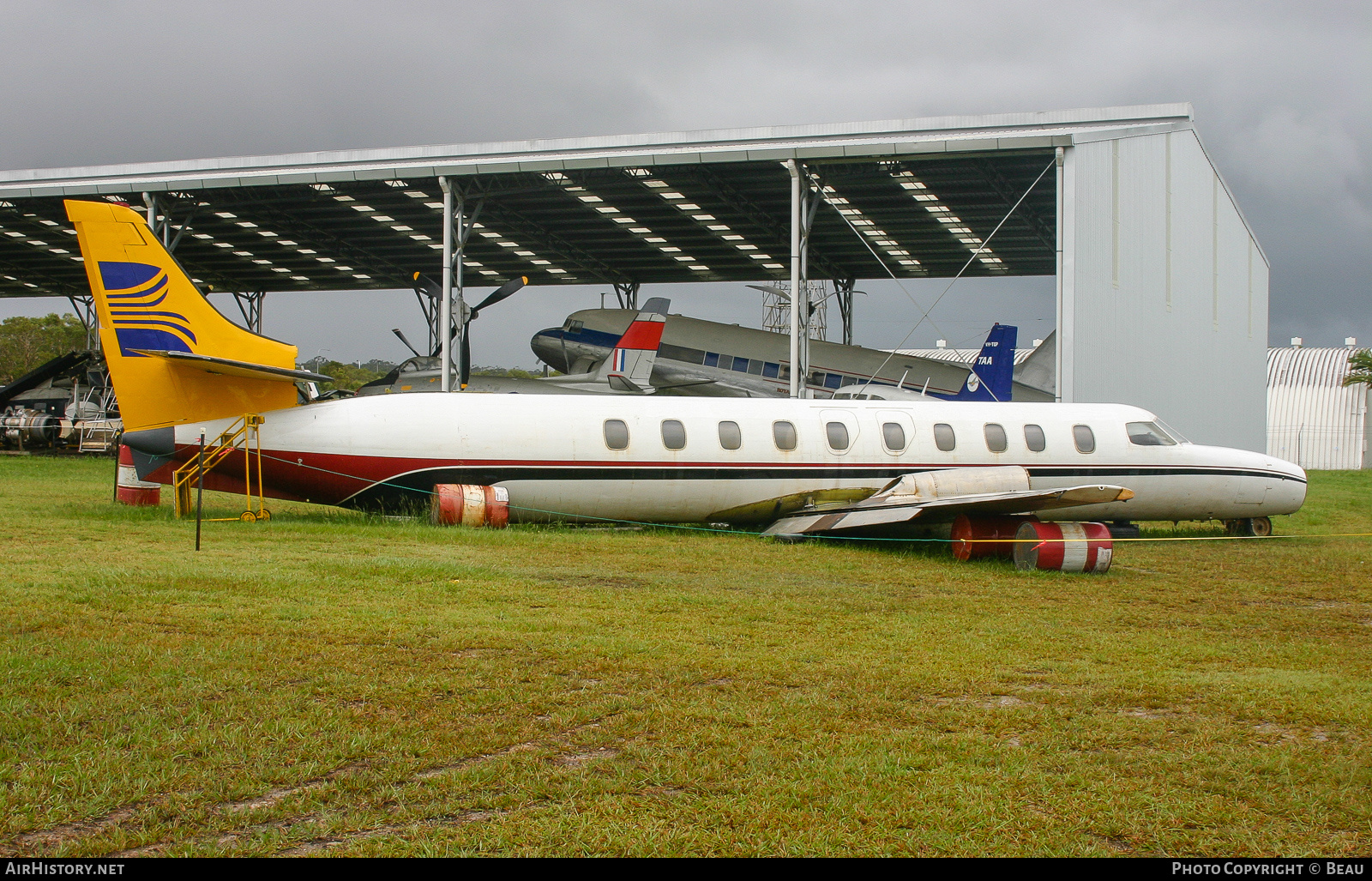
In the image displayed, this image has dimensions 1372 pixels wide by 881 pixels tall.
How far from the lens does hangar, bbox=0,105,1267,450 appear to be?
26562 mm

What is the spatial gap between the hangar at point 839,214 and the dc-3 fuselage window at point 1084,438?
718 centimetres

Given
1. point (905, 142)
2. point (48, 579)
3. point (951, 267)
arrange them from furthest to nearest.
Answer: point (951, 267), point (905, 142), point (48, 579)

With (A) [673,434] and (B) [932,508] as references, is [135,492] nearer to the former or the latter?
(A) [673,434]

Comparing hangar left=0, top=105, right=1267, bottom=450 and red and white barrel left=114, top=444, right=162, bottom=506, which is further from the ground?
hangar left=0, top=105, right=1267, bottom=450

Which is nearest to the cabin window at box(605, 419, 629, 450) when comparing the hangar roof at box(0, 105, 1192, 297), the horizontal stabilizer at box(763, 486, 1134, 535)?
the horizontal stabilizer at box(763, 486, 1134, 535)

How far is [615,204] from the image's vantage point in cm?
3675

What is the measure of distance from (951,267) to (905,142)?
793 inches

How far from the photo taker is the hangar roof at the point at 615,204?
28.5 meters

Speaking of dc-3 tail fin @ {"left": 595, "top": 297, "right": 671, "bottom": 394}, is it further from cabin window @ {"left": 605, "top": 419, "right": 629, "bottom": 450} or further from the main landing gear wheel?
the main landing gear wheel

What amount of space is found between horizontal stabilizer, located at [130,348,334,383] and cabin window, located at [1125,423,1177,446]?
13.6m

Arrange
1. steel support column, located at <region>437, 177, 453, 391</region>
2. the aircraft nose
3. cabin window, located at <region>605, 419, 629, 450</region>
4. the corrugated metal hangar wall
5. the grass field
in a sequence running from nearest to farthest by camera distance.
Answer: the grass field
cabin window, located at <region>605, 419, 629, 450</region>
the corrugated metal hangar wall
steel support column, located at <region>437, 177, 453, 391</region>
the aircraft nose

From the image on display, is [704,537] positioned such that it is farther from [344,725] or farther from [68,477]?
[68,477]
